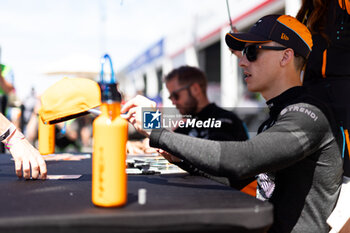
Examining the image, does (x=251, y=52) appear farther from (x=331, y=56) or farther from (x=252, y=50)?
(x=331, y=56)

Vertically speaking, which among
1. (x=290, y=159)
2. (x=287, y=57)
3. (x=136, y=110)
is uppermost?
(x=287, y=57)

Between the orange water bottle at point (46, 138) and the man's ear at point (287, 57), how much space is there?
1376mm

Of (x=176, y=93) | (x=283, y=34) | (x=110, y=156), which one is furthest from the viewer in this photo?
(x=176, y=93)

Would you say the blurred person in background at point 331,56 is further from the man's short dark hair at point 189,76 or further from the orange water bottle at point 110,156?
the man's short dark hair at point 189,76

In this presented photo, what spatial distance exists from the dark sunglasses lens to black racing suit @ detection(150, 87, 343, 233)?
0.34 metres

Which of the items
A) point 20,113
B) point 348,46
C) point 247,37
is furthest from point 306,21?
point 20,113

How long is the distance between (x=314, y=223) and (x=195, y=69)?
2191 mm

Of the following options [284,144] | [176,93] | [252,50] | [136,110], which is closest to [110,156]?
[136,110]

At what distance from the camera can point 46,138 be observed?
2.15 meters

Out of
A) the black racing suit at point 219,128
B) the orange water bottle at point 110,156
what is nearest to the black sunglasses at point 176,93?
the black racing suit at point 219,128

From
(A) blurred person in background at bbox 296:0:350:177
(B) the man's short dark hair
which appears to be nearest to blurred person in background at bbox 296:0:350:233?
(A) blurred person in background at bbox 296:0:350:177

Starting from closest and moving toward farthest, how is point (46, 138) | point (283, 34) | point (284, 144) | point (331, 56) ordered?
point (284, 144) < point (283, 34) < point (331, 56) < point (46, 138)

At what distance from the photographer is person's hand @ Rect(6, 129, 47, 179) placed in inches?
50.9

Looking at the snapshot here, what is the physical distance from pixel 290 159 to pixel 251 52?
24.1 inches
